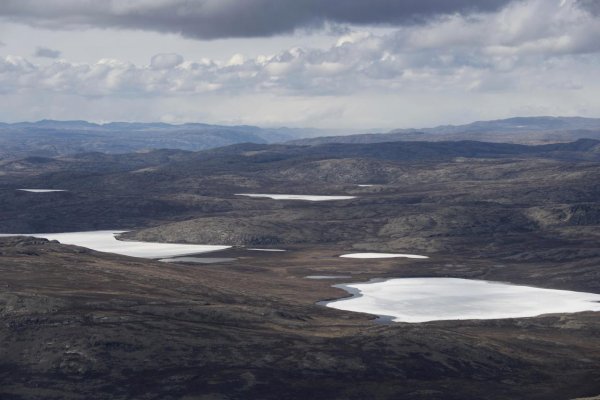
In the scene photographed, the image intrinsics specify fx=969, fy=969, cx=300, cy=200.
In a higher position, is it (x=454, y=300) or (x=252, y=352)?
(x=252, y=352)

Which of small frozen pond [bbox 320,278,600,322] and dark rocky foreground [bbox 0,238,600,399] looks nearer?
dark rocky foreground [bbox 0,238,600,399]

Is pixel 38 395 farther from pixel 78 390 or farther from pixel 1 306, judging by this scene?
pixel 1 306

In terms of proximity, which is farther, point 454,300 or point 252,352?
point 454,300

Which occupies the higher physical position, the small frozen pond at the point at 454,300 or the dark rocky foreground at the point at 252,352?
the dark rocky foreground at the point at 252,352

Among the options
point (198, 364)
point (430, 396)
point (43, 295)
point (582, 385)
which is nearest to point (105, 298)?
point (43, 295)

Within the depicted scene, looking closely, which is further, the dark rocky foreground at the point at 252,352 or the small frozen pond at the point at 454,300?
the small frozen pond at the point at 454,300

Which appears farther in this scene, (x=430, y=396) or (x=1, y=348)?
(x=1, y=348)

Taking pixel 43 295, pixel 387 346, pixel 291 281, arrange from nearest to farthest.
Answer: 1. pixel 387 346
2. pixel 43 295
3. pixel 291 281

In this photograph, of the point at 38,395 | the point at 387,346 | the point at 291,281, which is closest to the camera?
the point at 38,395
